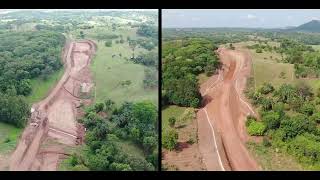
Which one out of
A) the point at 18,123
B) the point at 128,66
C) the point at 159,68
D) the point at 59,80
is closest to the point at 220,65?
the point at 159,68

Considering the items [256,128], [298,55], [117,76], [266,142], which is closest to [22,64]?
[117,76]

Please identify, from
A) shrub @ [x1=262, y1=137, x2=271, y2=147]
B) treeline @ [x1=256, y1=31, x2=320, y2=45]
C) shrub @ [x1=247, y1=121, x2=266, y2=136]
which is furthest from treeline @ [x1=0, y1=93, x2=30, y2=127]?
treeline @ [x1=256, y1=31, x2=320, y2=45]

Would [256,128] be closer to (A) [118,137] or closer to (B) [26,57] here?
(A) [118,137]

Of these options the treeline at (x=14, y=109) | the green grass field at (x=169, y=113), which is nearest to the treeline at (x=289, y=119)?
the green grass field at (x=169, y=113)
